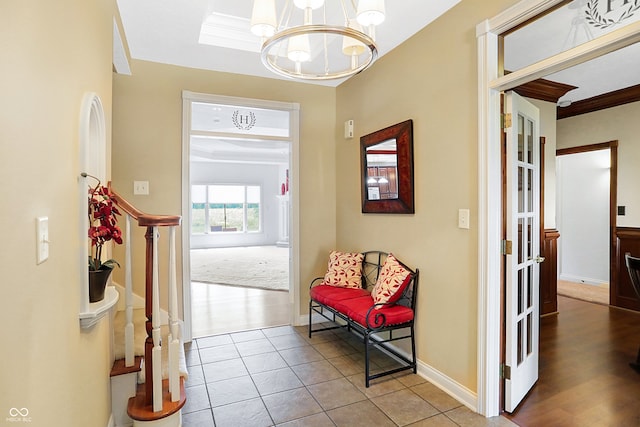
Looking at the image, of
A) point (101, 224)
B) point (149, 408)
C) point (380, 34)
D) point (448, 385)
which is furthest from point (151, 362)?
point (380, 34)

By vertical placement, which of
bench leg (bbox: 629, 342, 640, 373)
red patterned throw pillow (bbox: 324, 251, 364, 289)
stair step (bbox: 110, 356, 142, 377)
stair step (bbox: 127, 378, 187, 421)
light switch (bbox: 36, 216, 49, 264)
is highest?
light switch (bbox: 36, 216, 49, 264)

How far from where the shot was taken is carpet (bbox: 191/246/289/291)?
6.01 m

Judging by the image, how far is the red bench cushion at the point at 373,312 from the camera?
2.57 m

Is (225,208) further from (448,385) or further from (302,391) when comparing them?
(448,385)

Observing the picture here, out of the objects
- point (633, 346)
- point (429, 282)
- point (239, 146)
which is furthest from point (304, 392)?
point (239, 146)

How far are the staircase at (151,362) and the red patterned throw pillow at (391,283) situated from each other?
1.46m

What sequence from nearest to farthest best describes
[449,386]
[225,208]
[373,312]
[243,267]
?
[449,386]
[373,312]
[243,267]
[225,208]

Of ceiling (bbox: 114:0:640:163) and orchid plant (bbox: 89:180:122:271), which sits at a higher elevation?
ceiling (bbox: 114:0:640:163)

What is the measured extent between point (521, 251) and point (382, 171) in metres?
1.33

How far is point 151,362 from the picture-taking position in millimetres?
1850

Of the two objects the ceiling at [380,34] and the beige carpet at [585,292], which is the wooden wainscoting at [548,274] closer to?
the beige carpet at [585,292]

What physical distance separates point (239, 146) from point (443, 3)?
7058mm

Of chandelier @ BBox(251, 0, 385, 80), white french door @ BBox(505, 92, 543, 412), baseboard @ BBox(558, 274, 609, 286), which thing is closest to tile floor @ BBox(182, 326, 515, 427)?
white french door @ BBox(505, 92, 543, 412)

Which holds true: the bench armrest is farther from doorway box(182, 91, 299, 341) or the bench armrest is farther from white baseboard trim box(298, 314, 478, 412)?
white baseboard trim box(298, 314, 478, 412)
